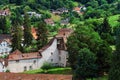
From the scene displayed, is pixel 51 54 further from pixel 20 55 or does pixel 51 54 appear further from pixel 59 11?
pixel 59 11

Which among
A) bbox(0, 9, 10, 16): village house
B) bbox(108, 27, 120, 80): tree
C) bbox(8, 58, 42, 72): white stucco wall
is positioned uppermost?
bbox(0, 9, 10, 16): village house

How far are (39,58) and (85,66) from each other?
17.4 meters

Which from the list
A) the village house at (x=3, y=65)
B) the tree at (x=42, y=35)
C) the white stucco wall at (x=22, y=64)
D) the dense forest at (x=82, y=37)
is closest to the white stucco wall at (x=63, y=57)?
the white stucco wall at (x=22, y=64)

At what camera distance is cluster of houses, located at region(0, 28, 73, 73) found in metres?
65.5

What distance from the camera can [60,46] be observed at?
67938 mm

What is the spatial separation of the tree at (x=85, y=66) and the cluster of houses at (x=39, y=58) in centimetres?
1425

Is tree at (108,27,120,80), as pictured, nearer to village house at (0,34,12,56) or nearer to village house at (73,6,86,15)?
village house at (0,34,12,56)

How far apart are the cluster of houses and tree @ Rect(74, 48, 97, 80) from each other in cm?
1425

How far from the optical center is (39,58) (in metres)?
67.5

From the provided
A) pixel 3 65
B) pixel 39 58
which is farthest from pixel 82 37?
pixel 3 65

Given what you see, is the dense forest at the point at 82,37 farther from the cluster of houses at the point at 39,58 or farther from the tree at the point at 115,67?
the cluster of houses at the point at 39,58

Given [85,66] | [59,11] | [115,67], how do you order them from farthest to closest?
[59,11] → [85,66] → [115,67]

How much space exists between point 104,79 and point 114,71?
10.6 metres

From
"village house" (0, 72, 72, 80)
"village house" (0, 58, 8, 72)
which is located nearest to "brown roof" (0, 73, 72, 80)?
"village house" (0, 72, 72, 80)
